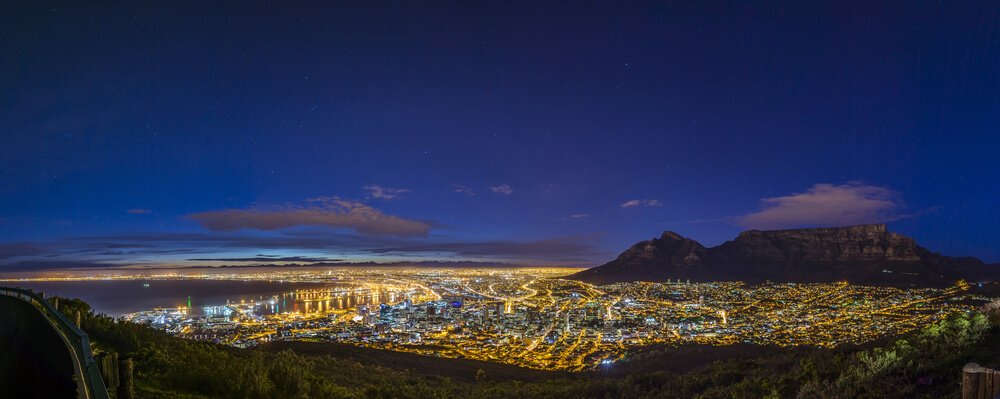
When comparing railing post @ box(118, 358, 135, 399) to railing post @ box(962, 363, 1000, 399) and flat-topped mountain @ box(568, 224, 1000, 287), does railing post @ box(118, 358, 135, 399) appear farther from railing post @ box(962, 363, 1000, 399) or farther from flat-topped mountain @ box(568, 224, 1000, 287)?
flat-topped mountain @ box(568, 224, 1000, 287)

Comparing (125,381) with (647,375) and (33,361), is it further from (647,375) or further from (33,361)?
(647,375)

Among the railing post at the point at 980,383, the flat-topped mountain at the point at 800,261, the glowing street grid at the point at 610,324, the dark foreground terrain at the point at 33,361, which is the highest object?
the railing post at the point at 980,383

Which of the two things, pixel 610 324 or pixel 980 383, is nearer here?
pixel 980 383

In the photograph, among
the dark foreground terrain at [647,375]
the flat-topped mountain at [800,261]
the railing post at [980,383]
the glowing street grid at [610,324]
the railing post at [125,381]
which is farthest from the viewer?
the flat-topped mountain at [800,261]


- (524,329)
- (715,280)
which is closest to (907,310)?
(524,329)

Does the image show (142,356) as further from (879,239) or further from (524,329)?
(879,239)

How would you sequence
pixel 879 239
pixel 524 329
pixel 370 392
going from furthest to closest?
pixel 879 239 < pixel 524 329 < pixel 370 392

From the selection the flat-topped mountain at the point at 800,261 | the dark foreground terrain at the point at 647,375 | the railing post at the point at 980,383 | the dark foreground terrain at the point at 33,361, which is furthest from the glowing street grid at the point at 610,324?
the railing post at the point at 980,383

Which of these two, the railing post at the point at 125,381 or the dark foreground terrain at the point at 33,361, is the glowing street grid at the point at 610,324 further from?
the railing post at the point at 125,381

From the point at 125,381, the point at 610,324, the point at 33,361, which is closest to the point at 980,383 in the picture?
the point at 125,381
